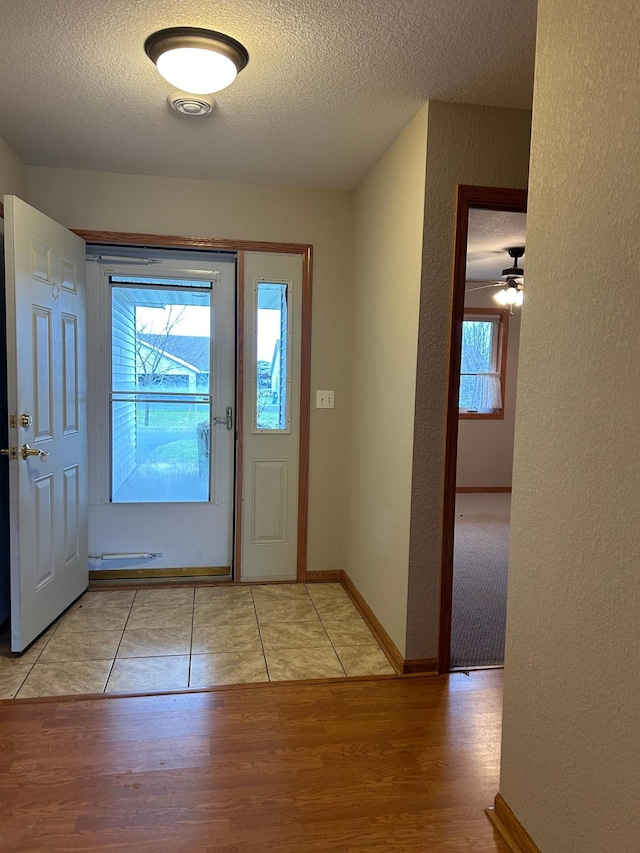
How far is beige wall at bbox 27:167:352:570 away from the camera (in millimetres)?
3387

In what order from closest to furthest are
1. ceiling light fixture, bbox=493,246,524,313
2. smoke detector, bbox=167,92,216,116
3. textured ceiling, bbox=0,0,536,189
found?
textured ceiling, bbox=0,0,536,189 < smoke detector, bbox=167,92,216,116 < ceiling light fixture, bbox=493,246,524,313

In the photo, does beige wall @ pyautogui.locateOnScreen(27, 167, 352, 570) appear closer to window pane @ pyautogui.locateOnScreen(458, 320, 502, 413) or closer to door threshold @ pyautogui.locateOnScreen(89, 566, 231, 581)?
door threshold @ pyautogui.locateOnScreen(89, 566, 231, 581)

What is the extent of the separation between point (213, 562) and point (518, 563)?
8.10ft

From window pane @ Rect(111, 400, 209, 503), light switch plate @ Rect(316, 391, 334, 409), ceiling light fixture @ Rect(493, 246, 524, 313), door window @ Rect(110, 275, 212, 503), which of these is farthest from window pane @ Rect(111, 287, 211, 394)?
ceiling light fixture @ Rect(493, 246, 524, 313)

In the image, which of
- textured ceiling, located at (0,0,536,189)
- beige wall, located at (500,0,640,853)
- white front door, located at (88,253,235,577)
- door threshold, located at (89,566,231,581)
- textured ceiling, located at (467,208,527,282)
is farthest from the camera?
textured ceiling, located at (467,208,527,282)

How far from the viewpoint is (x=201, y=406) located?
367cm

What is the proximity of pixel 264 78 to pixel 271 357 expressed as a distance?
1.65 meters

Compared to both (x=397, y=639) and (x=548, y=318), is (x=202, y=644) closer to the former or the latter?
(x=397, y=639)

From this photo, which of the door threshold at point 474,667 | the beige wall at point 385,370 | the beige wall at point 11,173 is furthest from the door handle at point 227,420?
the door threshold at point 474,667

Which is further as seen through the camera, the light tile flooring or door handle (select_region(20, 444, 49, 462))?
door handle (select_region(20, 444, 49, 462))

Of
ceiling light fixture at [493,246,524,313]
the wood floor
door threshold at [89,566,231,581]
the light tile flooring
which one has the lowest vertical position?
the wood floor

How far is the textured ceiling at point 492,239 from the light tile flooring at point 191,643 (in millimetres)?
2490

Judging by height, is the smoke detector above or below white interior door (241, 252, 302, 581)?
above

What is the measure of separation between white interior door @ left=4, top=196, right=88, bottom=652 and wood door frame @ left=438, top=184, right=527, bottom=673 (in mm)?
1859
